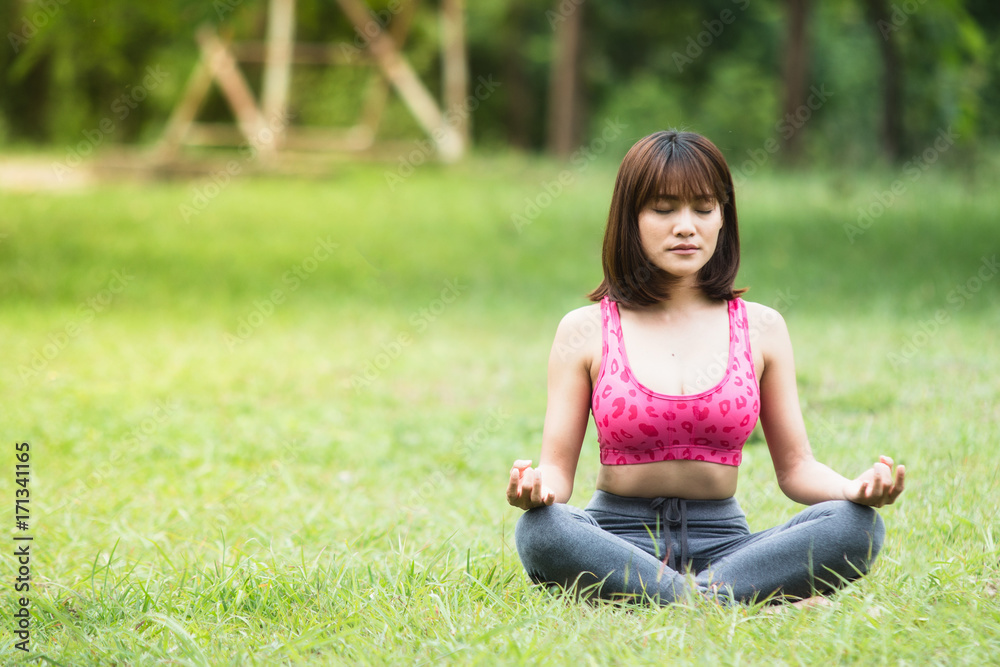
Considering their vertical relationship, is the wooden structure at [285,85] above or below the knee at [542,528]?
above

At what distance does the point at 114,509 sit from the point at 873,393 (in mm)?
3524

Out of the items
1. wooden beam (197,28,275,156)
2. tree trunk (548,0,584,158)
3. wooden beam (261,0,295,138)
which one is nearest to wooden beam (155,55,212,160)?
wooden beam (197,28,275,156)

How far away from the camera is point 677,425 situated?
258cm

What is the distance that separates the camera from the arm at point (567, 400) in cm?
268

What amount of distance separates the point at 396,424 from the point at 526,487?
2.87 metres

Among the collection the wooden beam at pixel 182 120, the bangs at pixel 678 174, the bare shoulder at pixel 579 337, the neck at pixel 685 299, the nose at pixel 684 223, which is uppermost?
the wooden beam at pixel 182 120

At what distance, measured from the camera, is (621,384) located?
261 centimetres

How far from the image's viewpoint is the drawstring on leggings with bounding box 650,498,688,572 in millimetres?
2648

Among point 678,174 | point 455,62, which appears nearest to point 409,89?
point 455,62

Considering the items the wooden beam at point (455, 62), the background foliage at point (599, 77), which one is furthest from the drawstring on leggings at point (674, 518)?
the background foliage at point (599, 77)

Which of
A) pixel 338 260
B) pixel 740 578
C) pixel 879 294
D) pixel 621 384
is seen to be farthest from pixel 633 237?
pixel 338 260

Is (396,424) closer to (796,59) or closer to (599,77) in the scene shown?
(796,59)

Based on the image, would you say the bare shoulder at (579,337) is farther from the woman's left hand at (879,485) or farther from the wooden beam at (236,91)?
the wooden beam at (236,91)

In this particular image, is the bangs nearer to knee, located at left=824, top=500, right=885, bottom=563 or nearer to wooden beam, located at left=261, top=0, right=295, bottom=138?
knee, located at left=824, top=500, right=885, bottom=563
